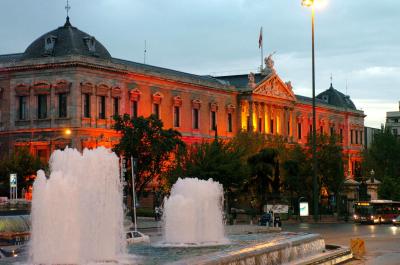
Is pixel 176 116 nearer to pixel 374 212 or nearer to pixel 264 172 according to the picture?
pixel 264 172

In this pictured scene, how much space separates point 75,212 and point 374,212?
52.0 meters

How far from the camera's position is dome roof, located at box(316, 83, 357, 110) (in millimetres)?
122625

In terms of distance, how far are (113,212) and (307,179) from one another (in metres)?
58.5

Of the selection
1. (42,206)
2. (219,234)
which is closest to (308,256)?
(219,234)

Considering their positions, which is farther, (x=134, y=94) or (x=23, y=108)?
(x=134, y=94)

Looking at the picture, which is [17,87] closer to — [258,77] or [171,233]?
[258,77]

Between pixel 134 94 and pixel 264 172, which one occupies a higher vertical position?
pixel 134 94

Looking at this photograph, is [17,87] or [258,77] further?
[258,77]

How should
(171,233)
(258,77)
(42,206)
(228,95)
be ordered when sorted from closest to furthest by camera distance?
(42,206) < (171,233) < (228,95) < (258,77)

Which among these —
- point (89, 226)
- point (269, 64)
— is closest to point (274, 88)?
point (269, 64)

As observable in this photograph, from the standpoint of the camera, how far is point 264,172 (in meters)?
66.4

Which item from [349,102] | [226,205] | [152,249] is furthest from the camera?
[349,102]

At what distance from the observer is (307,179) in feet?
251

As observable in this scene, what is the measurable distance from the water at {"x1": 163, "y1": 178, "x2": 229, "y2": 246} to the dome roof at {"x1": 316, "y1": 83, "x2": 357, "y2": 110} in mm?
96181
